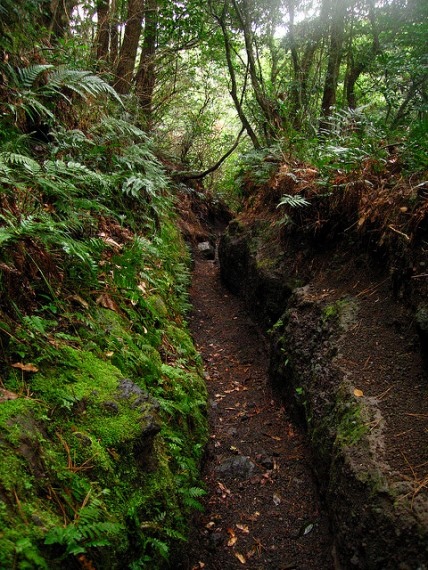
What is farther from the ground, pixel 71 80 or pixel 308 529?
pixel 71 80

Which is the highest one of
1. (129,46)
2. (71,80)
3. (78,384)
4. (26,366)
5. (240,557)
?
(129,46)

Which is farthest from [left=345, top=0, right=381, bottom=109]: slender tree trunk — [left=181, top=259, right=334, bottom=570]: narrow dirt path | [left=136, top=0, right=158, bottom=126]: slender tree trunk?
[left=181, top=259, right=334, bottom=570]: narrow dirt path

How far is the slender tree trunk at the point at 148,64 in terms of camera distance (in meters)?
9.29

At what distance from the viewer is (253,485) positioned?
11.5 feet

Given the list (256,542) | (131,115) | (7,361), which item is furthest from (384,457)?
(131,115)

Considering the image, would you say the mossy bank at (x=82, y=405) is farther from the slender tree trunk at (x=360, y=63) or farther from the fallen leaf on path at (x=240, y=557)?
the slender tree trunk at (x=360, y=63)

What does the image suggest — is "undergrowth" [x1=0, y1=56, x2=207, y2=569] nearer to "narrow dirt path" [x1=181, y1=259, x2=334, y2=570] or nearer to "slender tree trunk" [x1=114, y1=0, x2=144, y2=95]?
"narrow dirt path" [x1=181, y1=259, x2=334, y2=570]

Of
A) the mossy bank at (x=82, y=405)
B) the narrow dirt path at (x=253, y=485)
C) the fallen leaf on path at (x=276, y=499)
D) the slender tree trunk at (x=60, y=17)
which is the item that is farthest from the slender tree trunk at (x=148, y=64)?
the fallen leaf on path at (x=276, y=499)

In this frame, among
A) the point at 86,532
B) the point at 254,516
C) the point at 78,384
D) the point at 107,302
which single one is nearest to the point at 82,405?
the point at 78,384

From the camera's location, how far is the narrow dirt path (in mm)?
2844

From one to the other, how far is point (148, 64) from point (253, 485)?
9838 millimetres

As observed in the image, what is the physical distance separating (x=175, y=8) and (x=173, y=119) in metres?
4.03

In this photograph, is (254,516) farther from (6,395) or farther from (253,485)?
(6,395)

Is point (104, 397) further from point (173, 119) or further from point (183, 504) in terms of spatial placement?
point (173, 119)
